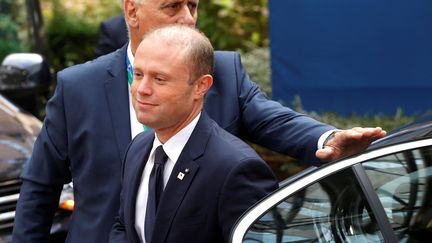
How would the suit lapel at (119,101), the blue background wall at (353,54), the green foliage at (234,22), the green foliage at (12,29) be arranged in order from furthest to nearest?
the green foliage at (234,22), the green foliage at (12,29), the blue background wall at (353,54), the suit lapel at (119,101)

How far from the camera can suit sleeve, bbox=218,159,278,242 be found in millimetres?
2617

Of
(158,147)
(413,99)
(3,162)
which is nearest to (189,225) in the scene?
(158,147)

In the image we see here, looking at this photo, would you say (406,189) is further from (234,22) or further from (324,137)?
(234,22)

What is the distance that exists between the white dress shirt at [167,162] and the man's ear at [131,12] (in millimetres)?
538

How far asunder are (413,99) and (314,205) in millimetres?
4411

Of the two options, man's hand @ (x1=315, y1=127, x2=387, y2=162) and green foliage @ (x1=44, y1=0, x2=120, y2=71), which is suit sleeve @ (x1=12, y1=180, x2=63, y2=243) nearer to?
man's hand @ (x1=315, y1=127, x2=387, y2=162)

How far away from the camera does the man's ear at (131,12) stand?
10.5ft

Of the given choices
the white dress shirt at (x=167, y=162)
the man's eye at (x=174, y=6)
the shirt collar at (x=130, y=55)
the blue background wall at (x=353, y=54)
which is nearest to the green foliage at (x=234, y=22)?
the blue background wall at (x=353, y=54)

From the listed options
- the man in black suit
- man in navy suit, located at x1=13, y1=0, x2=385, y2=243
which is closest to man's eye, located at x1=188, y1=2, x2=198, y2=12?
man in navy suit, located at x1=13, y1=0, x2=385, y2=243

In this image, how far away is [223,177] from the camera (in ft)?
8.64

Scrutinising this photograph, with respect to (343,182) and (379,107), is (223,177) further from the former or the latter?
(379,107)

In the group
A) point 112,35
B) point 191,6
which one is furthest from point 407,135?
point 112,35

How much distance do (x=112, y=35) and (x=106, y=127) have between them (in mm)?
4311

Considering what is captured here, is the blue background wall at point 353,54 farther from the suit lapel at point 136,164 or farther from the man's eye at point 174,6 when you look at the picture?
the suit lapel at point 136,164
